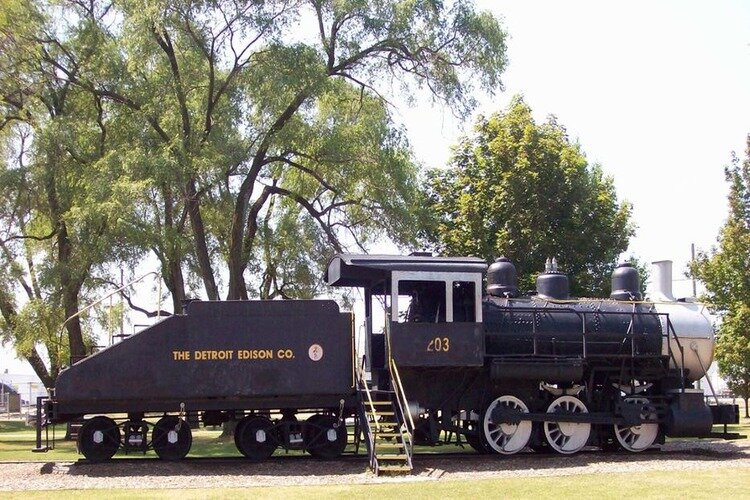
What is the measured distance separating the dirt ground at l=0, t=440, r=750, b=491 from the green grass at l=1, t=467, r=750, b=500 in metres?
0.72

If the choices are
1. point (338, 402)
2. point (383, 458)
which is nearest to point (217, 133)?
point (338, 402)

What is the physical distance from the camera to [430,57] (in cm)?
2906

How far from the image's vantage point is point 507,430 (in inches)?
774

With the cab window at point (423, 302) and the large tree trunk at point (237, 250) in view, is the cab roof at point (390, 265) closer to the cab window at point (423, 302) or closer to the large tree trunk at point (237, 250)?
the cab window at point (423, 302)

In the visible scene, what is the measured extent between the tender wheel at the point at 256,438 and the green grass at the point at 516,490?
12.3ft

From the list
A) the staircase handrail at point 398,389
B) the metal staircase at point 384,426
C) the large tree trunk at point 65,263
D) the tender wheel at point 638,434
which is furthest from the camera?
the large tree trunk at point 65,263

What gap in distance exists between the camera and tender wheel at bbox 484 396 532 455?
1955 cm

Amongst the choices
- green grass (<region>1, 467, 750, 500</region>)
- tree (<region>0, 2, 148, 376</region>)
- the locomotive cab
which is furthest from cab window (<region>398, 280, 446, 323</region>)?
tree (<region>0, 2, 148, 376</region>)

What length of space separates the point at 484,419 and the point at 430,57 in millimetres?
Result: 13217

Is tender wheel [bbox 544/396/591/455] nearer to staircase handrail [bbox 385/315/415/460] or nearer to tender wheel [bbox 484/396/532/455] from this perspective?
tender wheel [bbox 484/396/532/455]

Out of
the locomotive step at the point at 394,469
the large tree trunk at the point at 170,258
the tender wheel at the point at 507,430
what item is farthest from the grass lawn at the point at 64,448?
the tender wheel at the point at 507,430

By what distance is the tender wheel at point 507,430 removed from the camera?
64.1 ft

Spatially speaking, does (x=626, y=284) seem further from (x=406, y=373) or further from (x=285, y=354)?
(x=285, y=354)

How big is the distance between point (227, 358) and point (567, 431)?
7.10 metres
